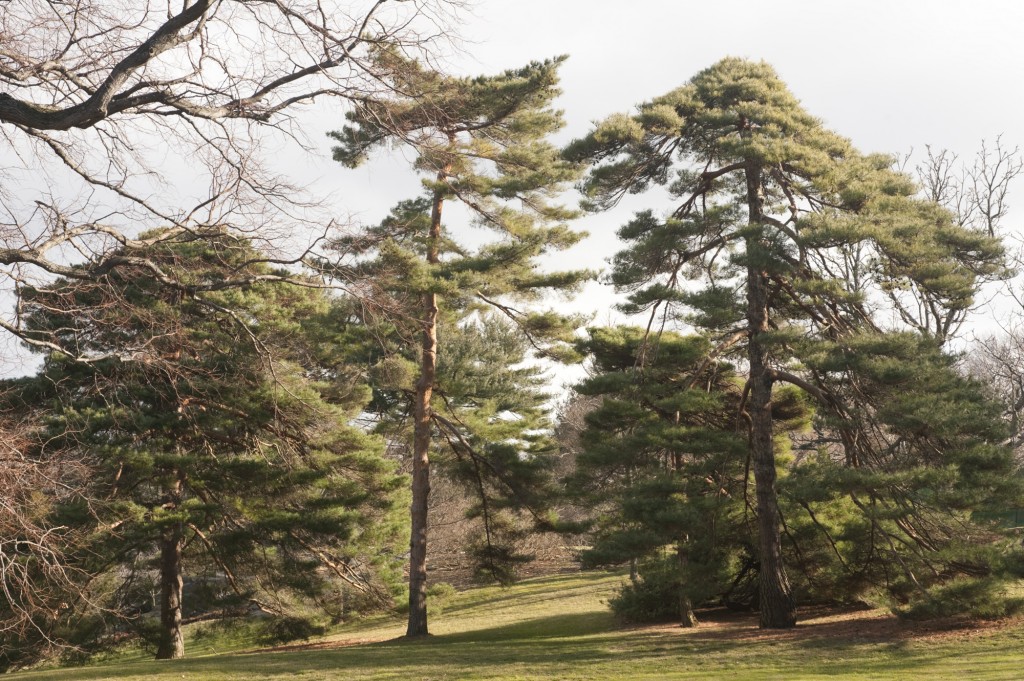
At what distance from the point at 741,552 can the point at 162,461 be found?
11.2 meters

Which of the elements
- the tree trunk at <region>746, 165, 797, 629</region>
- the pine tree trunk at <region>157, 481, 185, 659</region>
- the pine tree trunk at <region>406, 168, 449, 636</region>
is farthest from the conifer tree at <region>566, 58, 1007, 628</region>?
the pine tree trunk at <region>157, 481, 185, 659</region>

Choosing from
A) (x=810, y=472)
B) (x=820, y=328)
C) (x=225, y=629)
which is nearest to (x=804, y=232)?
(x=820, y=328)

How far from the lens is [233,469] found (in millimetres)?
16625

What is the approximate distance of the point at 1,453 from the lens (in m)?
6.61

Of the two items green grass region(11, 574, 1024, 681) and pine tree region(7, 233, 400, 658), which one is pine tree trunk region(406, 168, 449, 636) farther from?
green grass region(11, 574, 1024, 681)

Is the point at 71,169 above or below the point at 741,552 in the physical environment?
above

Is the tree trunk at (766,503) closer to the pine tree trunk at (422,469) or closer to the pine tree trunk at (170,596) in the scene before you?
the pine tree trunk at (422,469)

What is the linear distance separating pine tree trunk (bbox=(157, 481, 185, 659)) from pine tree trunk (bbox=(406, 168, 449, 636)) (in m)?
4.65

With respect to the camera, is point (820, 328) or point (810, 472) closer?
point (810, 472)

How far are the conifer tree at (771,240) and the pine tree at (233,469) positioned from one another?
21.2 ft

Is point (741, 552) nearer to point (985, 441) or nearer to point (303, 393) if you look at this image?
point (985, 441)

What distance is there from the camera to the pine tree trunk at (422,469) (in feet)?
62.6

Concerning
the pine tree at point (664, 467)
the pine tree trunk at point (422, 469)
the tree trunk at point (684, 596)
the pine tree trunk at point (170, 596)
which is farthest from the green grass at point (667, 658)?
the pine tree trunk at point (170, 596)

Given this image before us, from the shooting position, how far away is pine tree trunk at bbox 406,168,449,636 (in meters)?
19.1
